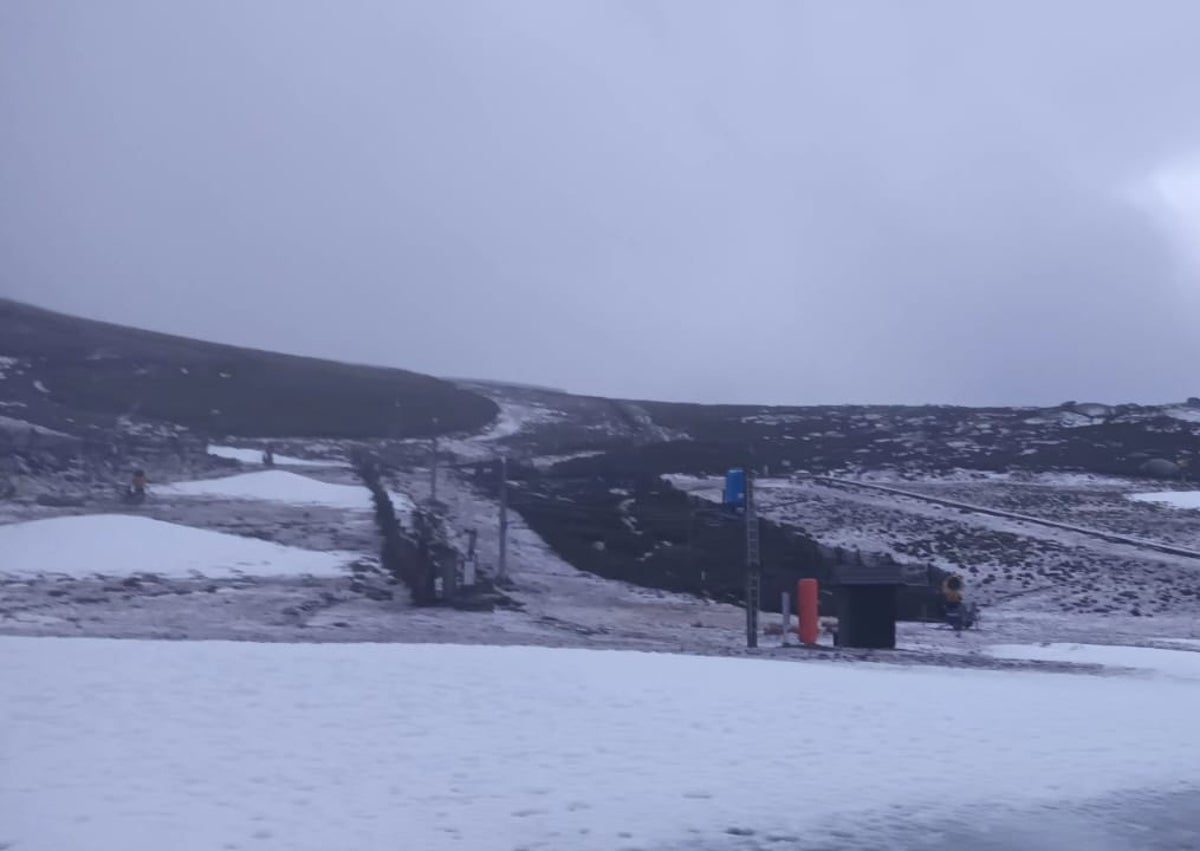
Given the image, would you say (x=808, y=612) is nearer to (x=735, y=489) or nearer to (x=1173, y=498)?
(x=735, y=489)

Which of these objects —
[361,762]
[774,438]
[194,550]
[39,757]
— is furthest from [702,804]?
[774,438]

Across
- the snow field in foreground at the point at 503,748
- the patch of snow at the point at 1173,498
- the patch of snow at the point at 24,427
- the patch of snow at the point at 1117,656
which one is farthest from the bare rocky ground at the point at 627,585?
the patch of snow at the point at 24,427

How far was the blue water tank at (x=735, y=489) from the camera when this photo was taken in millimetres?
20000

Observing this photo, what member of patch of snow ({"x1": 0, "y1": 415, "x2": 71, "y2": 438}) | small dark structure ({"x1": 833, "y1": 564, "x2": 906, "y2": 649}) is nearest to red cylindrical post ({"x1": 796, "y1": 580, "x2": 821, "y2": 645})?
small dark structure ({"x1": 833, "y1": 564, "x2": 906, "y2": 649})

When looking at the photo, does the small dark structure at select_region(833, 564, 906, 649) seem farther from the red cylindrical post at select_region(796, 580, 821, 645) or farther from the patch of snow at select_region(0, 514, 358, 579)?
the patch of snow at select_region(0, 514, 358, 579)

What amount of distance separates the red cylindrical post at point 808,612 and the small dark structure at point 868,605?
36 centimetres

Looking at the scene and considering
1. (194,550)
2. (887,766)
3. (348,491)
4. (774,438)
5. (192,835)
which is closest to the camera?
(192,835)

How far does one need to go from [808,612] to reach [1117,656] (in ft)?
13.2

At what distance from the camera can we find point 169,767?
337 inches

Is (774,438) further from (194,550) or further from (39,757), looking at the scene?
(39,757)

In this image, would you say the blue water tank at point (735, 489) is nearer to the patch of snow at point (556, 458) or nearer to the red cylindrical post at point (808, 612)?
the red cylindrical post at point (808, 612)

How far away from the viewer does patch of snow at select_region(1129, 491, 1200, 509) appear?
43531 mm

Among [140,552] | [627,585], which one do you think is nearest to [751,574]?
[627,585]

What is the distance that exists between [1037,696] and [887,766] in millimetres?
4276
